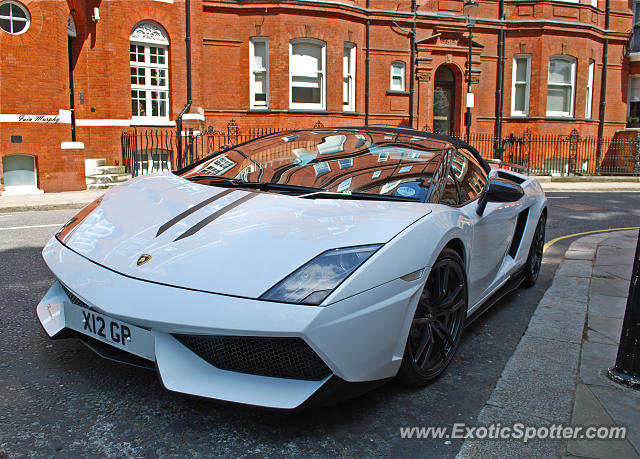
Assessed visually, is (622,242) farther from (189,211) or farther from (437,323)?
(189,211)

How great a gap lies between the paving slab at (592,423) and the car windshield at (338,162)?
4.27 ft

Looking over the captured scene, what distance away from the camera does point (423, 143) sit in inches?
152

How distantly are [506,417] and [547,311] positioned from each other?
196 cm

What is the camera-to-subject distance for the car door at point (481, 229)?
11.6 feet

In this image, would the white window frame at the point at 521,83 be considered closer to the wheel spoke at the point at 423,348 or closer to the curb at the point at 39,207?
the curb at the point at 39,207

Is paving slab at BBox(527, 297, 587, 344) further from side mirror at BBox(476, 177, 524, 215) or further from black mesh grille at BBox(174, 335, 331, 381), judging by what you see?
black mesh grille at BBox(174, 335, 331, 381)

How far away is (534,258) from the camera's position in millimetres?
5211

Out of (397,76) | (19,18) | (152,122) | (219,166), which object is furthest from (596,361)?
(397,76)

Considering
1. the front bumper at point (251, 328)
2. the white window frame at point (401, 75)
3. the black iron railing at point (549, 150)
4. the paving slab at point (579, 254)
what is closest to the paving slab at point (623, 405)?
the front bumper at point (251, 328)

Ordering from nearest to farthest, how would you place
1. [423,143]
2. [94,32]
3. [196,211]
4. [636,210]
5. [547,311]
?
1. [196,211]
2. [423,143]
3. [547,311]
4. [636,210]
5. [94,32]

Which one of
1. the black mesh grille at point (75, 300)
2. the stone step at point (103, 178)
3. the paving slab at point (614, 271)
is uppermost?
the black mesh grille at point (75, 300)

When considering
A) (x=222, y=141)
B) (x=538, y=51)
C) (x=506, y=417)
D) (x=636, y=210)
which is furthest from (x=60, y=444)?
(x=538, y=51)

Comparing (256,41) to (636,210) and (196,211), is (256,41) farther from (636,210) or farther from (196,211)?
(196,211)

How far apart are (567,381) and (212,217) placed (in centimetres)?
210
